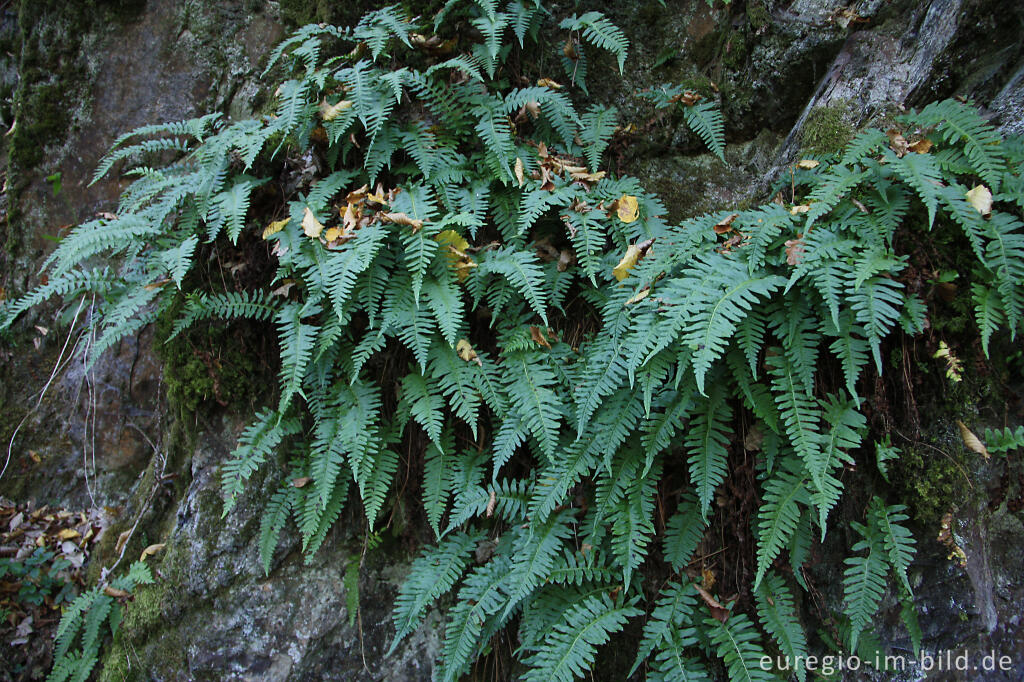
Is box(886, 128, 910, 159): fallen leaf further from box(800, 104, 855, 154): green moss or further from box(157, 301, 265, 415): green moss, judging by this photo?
box(157, 301, 265, 415): green moss

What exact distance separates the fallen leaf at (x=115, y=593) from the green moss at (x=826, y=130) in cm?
517

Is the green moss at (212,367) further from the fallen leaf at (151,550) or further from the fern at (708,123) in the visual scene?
the fern at (708,123)

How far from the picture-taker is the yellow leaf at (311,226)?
3324mm

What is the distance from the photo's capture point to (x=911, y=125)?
113 inches

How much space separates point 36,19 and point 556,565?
234 inches

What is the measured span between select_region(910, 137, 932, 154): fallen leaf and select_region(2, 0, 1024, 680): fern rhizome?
20mm

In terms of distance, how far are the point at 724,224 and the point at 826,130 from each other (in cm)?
98

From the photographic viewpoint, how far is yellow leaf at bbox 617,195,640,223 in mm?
3182

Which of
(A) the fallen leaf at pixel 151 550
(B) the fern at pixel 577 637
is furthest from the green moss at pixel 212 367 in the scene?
(B) the fern at pixel 577 637

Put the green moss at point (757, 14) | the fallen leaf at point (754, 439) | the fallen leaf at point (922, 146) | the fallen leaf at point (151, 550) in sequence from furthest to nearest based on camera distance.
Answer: the fallen leaf at point (151, 550) < the green moss at point (757, 14) < the fallen leaf at point (754, 439) < the fallen leaf at point (922, 146)

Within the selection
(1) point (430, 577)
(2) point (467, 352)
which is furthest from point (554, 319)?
(1) point (430, 577)

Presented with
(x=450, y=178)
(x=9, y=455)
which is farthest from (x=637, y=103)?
(x=9, y=455)

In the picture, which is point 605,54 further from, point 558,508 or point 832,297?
point 558,508

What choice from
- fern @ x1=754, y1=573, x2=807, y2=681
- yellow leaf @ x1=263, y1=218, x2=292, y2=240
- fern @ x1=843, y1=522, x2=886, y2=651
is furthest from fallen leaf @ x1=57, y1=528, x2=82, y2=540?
fern @ x1=843, y1=522, x2=886, y2=651
